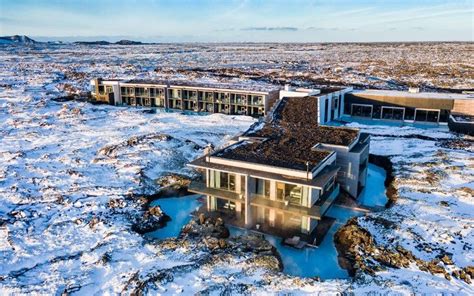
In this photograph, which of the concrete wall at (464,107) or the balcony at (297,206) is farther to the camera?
the concrete wall at (464,107)

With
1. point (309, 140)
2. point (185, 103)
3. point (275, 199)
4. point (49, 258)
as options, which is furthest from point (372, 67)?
point (49, 258)

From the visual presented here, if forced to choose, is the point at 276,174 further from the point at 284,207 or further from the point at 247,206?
the point at 247,206

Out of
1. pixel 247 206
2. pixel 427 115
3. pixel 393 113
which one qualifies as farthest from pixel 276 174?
pixel 427 115

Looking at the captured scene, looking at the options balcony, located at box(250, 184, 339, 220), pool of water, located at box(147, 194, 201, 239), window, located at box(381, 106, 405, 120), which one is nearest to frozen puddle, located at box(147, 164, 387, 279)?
pool of water, located at box(147, 194, 201, 239)

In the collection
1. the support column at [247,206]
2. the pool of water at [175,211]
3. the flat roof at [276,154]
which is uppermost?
the flat roof at [276,154]

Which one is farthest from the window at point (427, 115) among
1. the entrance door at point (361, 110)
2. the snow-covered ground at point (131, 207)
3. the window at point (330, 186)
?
the window at point (330, 186)

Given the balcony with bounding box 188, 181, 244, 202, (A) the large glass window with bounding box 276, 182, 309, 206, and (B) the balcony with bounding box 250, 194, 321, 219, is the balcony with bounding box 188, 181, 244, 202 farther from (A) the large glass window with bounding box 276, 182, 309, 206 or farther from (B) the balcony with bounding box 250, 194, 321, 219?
(A) the large glass window with bounding box 276, 182, 309, 206

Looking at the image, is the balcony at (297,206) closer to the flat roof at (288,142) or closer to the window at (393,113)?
the flat roof at (288,142)
